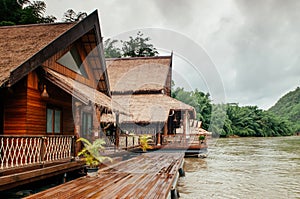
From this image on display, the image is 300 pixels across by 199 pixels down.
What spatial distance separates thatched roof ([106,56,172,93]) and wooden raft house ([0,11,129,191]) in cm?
1176

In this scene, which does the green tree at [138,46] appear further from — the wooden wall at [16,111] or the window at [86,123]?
the wooden wall at [16,111]

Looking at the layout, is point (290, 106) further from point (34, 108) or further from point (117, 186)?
point (117, 186)

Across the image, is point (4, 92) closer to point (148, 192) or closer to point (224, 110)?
point (148, 192)

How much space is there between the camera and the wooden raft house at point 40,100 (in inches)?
259

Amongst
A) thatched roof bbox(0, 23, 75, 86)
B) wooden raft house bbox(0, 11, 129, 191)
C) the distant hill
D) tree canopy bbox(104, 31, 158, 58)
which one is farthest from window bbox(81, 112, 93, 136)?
the distant hill

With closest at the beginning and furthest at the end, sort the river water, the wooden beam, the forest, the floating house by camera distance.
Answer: the wooden beam → the floating house → the river water → the forest

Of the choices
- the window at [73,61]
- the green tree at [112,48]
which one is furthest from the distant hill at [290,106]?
the window at [73,61]

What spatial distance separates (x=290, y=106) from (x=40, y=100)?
97.7 meters

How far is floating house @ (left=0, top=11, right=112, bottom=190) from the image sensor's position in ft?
21.6

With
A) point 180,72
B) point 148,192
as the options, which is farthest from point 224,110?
point 148,192

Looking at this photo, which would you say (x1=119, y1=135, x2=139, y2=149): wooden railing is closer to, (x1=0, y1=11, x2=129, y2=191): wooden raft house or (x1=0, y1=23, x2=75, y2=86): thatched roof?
(x1=0, y1=11, x2=129, y2=191): wooden raft house

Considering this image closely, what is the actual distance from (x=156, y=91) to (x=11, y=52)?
1504 cm

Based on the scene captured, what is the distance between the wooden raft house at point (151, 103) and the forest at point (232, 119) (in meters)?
22.4

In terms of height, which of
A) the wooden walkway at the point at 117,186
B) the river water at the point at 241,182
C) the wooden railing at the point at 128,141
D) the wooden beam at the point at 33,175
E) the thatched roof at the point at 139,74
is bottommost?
the river water at the point at 241,182
